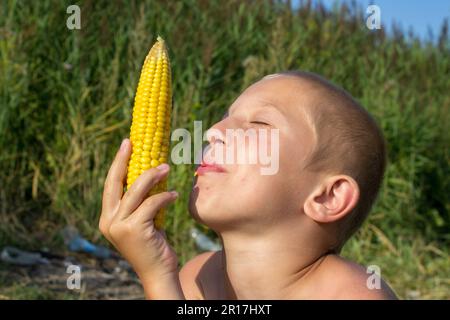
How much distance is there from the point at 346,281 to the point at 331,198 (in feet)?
0.80

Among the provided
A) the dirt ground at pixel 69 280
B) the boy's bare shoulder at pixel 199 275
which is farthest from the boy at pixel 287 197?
the dirt ground at pixel 69 280

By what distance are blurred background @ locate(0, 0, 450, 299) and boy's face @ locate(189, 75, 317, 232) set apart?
2366 mm

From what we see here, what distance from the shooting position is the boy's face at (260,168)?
2192 mm

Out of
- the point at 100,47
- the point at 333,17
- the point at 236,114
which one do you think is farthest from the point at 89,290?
the point at 333,17

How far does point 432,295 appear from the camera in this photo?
509 centimetres

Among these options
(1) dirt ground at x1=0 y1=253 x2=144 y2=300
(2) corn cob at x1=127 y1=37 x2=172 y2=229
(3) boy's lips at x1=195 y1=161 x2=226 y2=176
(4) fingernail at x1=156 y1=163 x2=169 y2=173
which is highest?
(2) corn cob at x1=127 y1=37 x2=172 y2=229

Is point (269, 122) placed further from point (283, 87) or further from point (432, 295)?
point (432, 295)

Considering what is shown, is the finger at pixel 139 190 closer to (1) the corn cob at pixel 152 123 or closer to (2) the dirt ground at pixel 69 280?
(1) the corn cob at pixel 152 123

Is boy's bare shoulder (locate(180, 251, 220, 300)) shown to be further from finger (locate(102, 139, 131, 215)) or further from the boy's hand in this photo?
finger (locate(102, 139, 131, 215))

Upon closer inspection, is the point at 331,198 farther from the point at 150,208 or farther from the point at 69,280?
the point at 69,280

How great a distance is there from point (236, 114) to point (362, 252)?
3.60 meters

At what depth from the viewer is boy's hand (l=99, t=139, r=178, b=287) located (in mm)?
2076

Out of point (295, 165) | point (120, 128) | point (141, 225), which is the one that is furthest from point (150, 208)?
point (120, 128)

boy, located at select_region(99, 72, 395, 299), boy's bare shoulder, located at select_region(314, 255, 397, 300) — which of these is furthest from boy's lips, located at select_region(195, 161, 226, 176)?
boy's bare shoulder, located at select_region(314, 255, 397, 300)
